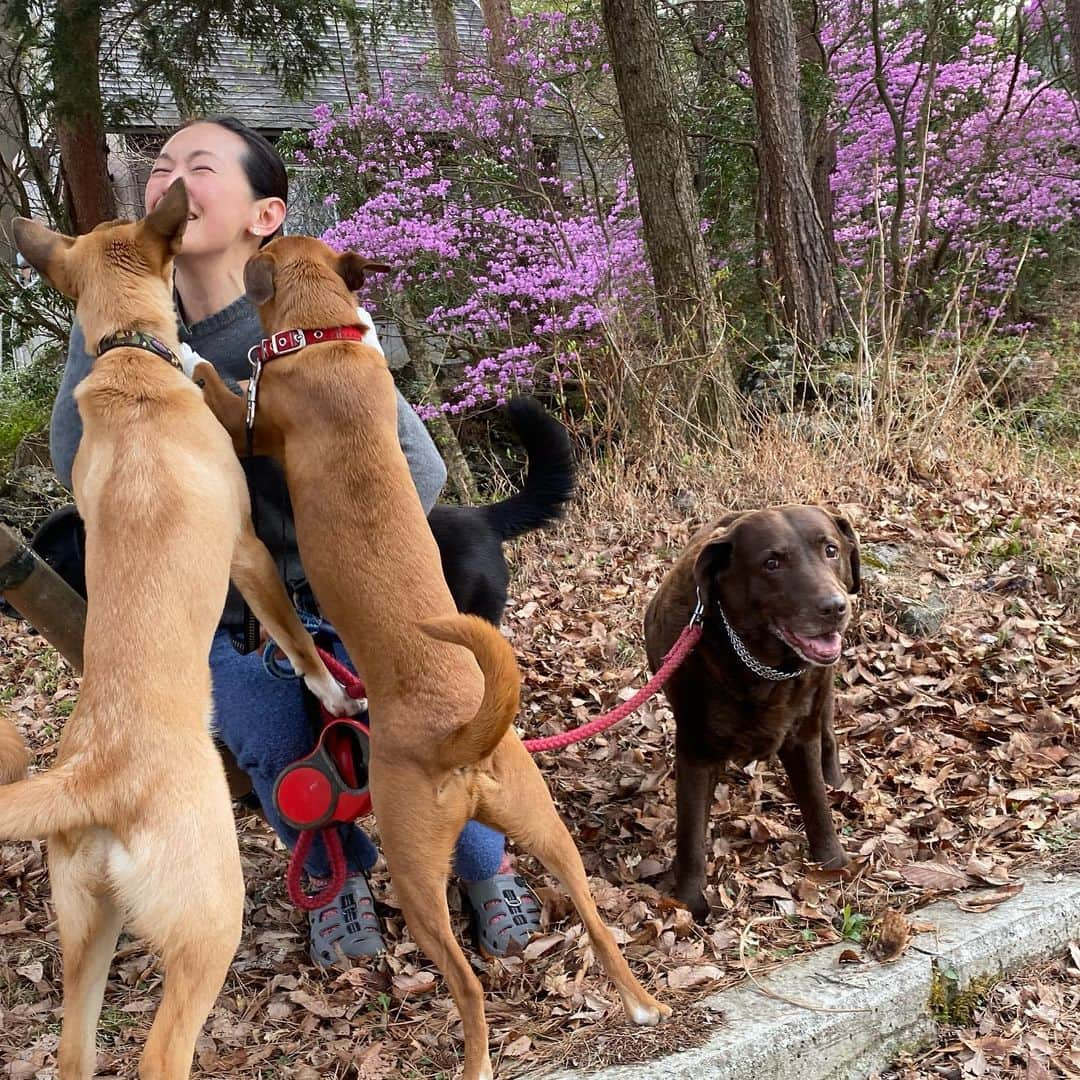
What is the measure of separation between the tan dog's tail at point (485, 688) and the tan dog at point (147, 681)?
52 centimetres

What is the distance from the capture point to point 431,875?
7.78ft

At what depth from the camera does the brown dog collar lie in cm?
280

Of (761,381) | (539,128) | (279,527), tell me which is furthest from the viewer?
(539,128)

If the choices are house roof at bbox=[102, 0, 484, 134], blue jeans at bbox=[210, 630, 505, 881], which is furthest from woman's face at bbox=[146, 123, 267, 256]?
house roof at bbox=[102, 0, 484, 134]

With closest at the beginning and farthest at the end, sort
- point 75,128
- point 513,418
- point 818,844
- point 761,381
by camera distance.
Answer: point 818,844, point 513,418, point 761,381, point 75,128

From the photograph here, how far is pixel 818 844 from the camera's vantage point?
3.43 meters

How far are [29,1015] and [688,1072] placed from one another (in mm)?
1989

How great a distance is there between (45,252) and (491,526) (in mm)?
1675

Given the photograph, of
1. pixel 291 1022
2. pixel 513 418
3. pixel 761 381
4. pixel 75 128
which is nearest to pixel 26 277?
pixel 75 128

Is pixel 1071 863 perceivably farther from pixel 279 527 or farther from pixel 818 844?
pixel 279 527

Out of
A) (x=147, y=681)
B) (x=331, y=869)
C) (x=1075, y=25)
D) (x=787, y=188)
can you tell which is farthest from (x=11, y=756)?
Answer: (x=1075, y=25)

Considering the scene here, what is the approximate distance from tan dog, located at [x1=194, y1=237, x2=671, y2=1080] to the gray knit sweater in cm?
26

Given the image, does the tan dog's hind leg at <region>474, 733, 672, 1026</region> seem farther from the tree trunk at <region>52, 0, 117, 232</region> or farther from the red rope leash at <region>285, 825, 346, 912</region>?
the tree trunk at <region>52, 0, 117, 232</region>

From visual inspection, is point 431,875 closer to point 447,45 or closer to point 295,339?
point 295,339
